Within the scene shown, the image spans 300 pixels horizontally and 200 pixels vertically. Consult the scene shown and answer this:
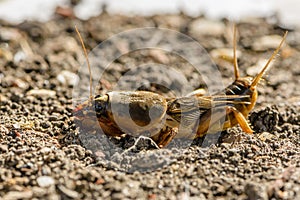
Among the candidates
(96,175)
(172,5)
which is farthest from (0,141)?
(172,5)

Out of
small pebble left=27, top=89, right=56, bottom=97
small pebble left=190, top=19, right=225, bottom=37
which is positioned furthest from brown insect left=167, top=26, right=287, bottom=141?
small pebble left=190, top=19, right=225, bottom=37

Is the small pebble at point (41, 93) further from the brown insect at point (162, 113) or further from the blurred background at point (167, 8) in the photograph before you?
the blurred background at point (167, 8)

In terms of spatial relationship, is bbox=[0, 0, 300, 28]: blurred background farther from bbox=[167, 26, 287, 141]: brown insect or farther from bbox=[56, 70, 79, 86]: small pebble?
bbox=[167, 26, 287, 141]: brown insect


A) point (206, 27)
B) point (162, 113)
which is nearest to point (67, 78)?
point (162, 113)

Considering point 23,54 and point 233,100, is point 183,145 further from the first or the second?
point 23,54

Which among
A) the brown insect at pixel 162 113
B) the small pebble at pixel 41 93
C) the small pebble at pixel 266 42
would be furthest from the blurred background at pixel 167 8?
the brown insect at pixel 162 113

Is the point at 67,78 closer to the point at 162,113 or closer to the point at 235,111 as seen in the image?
the point at 162,113
